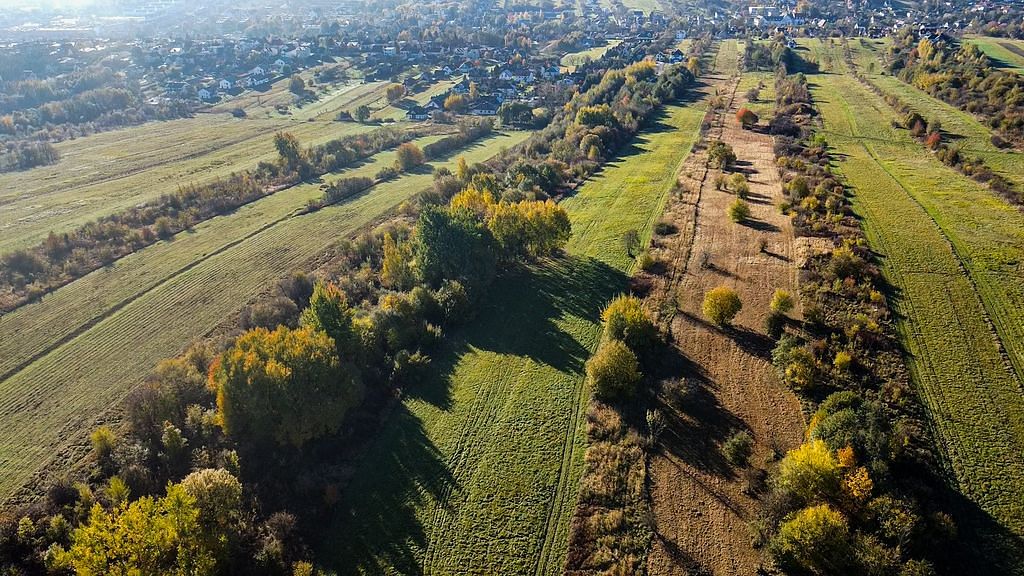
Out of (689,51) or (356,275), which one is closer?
(356,275)

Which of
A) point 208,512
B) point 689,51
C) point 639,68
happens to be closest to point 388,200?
point 208,512

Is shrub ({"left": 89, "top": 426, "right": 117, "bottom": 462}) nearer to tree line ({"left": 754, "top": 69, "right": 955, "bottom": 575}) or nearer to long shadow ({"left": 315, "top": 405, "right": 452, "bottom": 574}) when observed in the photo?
long shadow ({"left": 315, "top": 405, "right": 452, "bottom": 574})

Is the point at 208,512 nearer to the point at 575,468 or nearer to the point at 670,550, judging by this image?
the point at 575,468

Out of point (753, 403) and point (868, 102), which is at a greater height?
point (868, 102)

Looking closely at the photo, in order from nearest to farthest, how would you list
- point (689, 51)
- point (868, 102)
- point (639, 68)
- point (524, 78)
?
point (868, 102) < point (639, 68) < point (524, 78) < point (689, 51)

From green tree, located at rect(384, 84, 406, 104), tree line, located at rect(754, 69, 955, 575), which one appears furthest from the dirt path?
A: green tree, located at rect(384, 84, 406, 104)
